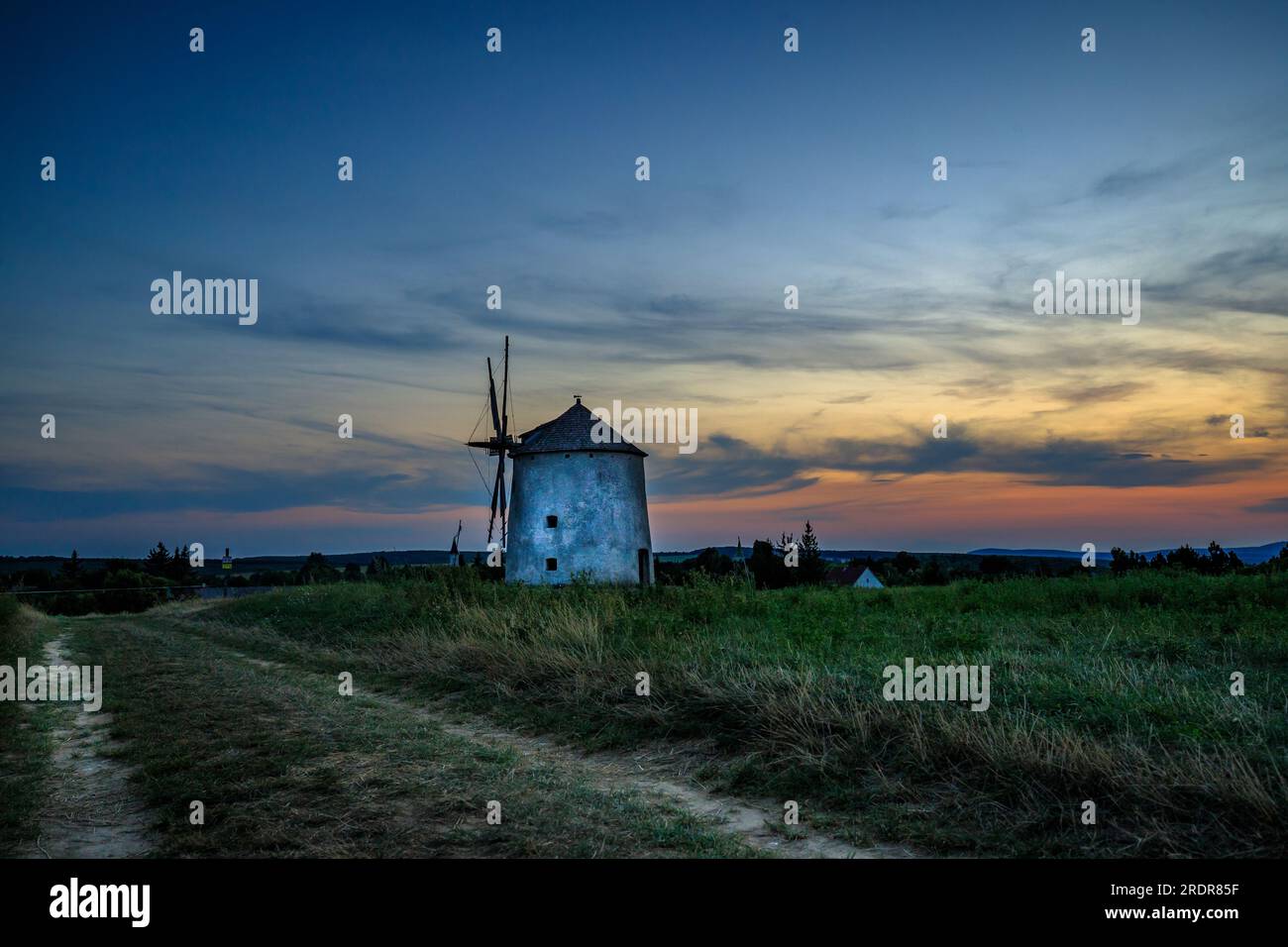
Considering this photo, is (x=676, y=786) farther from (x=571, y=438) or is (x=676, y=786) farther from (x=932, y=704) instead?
(x=571, y=438)

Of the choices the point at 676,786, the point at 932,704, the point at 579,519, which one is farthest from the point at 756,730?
the point at 579,519

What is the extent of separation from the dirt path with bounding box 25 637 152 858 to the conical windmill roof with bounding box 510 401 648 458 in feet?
85.0

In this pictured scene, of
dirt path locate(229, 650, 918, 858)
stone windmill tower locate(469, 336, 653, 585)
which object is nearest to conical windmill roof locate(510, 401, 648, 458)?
stone windmill tower locate(469, 336, 653, 585)

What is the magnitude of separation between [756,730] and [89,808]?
5613 mm

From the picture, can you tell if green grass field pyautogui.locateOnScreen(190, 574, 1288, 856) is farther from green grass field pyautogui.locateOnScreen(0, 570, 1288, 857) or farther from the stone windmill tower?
the stone windmill tower

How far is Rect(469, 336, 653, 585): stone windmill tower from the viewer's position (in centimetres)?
3431

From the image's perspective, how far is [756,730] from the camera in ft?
25.5

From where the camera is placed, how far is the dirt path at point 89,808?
5531mm

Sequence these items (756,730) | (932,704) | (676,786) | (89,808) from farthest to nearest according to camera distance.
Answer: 1. (756,730)
2. (932,704)
3. (676,786)
4. (89,808)

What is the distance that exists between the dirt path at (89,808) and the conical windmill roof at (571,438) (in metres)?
25.9

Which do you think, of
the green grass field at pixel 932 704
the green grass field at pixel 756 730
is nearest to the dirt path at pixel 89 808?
the green grass field at pixel 756 730

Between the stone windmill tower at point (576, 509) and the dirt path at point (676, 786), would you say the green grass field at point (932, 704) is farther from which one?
the stone windmill tower at point (576, 509)
